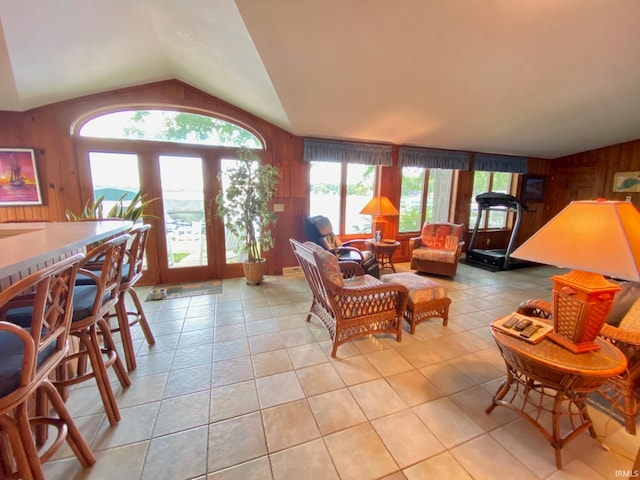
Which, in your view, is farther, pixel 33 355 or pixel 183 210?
pixel 183 210

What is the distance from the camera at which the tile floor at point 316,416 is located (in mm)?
1352

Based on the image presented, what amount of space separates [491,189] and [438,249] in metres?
3.01

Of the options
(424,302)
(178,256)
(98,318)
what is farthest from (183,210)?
(424,302)

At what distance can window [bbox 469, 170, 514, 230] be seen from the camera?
19.7 ft

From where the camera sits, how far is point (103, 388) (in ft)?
5.06

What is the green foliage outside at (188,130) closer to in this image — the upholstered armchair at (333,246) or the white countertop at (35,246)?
the upholstered armchair at (333,246)

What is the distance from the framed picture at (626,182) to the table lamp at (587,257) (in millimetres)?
6402

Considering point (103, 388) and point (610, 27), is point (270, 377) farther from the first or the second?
point (610, 27)

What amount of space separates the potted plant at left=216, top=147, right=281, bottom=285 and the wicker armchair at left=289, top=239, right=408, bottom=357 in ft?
5.22

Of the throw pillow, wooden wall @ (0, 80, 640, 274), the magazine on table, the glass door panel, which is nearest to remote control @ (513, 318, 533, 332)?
the magazine on table

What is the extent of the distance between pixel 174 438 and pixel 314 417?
79cm

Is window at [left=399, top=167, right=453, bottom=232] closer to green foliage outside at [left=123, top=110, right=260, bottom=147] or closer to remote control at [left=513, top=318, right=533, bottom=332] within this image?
green foliage outside at [left=123, top=110, right=260, bottom=147]

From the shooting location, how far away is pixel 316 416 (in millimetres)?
1651

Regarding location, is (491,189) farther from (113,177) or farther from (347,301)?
(113,177)
